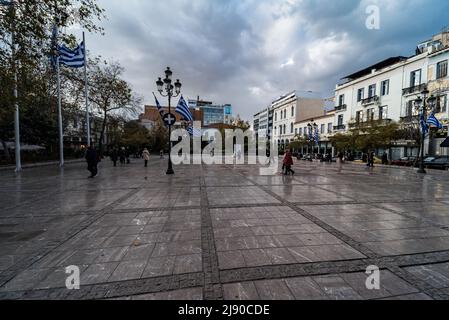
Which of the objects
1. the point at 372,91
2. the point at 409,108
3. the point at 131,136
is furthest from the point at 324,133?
the point at 131,136

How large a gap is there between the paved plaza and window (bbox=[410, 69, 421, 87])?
24987 mm

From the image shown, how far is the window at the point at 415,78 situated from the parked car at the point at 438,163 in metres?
9.70

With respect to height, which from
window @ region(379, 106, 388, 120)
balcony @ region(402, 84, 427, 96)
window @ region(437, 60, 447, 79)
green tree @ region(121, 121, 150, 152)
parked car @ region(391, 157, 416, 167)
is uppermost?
window @ region(437, 60, 447, 79)

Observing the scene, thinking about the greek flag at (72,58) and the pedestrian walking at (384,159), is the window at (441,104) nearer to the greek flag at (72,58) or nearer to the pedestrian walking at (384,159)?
the pedestrian walking at (384,159)

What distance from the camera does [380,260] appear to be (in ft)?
10.7

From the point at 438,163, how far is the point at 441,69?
32.9ft

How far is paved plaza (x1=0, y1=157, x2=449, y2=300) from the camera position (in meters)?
2.59

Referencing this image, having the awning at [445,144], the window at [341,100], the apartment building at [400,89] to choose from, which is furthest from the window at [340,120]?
the awning at [445,144]

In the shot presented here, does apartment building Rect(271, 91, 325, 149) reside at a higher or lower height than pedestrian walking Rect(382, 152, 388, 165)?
higher

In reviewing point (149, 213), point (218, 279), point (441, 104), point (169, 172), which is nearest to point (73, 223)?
point (149, 213)

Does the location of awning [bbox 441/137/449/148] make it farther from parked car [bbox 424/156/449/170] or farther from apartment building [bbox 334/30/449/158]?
apartment building [bbox 334/30/449/158]

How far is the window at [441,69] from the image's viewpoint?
69.8 feet

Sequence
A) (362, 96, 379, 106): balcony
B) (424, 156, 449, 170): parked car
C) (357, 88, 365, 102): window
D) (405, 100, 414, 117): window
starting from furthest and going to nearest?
1. (357, 88, 365, 102): window
2. (362, 96, 379, 106): balcony
3. (405, 100, 414, 117): window
4. (424, 156, 449, 170): parked car

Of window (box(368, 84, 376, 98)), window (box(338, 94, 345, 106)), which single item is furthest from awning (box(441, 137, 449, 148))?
window (box(338, 94, 345, 106))
